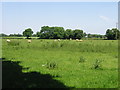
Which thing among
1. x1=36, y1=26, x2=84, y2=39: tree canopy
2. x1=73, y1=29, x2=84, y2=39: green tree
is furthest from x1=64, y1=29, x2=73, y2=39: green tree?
x1=73, y1=29, x2=84, y2=39: green tree

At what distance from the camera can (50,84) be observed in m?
7.55

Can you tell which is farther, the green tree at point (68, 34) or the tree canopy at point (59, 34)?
the green tree at point (68, 34)

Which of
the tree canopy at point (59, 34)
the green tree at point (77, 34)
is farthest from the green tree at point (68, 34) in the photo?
the green tree at point (77, 34)

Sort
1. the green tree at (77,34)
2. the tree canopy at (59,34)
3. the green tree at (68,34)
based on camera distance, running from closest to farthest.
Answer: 1. the green tree at (77,34)
2. the tree canopy at (59,34)
3. the green tree at (68,34)

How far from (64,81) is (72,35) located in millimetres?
121655

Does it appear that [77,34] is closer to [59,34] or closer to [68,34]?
[68,34]

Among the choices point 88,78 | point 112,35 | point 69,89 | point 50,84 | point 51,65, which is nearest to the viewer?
point 69,89

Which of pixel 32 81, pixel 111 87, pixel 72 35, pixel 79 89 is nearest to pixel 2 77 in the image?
pixel 32 81

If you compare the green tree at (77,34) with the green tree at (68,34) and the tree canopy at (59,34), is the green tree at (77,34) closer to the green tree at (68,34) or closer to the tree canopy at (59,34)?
the tree canopy at (59,34)

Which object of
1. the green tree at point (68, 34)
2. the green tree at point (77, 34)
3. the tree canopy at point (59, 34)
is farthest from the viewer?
the green tree at point (68, 34)

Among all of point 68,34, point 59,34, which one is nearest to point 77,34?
point 68,34

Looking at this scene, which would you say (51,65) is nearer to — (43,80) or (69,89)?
(43,80)

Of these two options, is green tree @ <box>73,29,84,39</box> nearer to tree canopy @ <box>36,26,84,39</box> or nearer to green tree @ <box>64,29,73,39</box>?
tree canopy @ <box>36,26,84,39</box>

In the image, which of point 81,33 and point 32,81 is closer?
point 32,81
